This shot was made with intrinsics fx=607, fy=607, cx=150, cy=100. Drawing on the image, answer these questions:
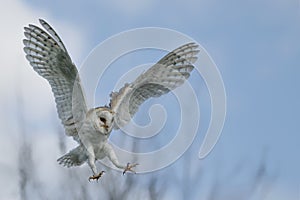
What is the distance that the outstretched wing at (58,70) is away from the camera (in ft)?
53.6

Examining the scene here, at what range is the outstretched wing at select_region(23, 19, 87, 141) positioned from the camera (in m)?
16.3

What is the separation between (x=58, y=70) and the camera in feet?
56.5

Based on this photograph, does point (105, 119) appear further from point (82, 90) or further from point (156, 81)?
point (156, 81)

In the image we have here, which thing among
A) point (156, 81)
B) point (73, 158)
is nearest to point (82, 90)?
point (73, 158)

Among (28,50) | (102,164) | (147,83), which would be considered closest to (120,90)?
(147,83)

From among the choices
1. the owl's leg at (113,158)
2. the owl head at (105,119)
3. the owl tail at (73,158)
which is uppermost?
the owl head at (105,119)

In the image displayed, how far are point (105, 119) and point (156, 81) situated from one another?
117 inches

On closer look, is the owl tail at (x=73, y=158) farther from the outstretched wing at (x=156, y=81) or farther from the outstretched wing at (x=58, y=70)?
the outstretched wing at (x=156, y=81)

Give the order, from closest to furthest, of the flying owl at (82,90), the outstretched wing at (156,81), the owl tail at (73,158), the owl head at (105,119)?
the owl head at (105,119)
the flying owl at (82,90)
the owl tail at (73,158)
the outstretched wing at (156,81)

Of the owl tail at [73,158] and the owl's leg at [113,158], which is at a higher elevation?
the owl's leg at [113,158]

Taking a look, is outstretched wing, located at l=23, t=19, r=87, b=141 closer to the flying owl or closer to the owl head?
the flying owl

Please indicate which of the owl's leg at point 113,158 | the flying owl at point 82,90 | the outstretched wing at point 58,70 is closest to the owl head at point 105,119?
the flying owl at point 82,90

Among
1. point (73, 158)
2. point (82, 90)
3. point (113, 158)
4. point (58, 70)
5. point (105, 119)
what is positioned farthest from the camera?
point (58, 70)

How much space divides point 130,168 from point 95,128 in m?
1.45
